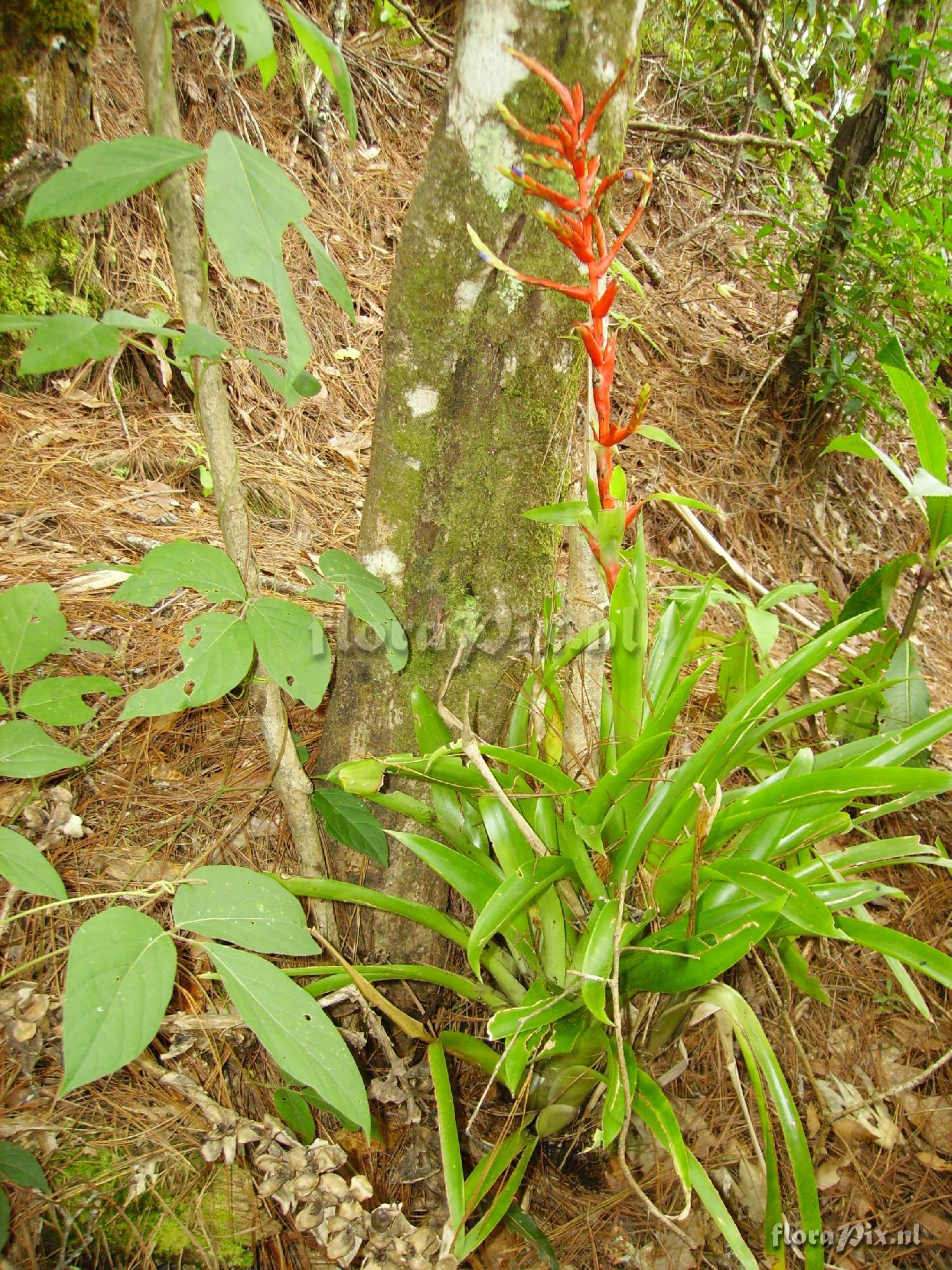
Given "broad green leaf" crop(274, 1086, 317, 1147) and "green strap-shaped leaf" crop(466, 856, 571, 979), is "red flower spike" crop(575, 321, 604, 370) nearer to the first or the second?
"green strap-shaped leaf" crop(466, 856, 571, 979)

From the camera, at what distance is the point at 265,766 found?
1.55 meters

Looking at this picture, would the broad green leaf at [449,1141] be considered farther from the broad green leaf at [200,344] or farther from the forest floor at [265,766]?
the broad green leaf at [200,344]

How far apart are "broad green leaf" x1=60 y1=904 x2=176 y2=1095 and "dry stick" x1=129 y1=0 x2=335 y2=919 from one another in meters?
0.50

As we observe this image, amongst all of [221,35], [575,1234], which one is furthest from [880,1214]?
[221,35]

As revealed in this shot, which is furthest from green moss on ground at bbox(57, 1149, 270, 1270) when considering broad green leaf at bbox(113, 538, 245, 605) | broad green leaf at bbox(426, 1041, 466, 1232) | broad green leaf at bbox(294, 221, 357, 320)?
broad green leaf at bbox(294, 221, 357, 320)

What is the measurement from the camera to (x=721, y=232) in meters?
4.01

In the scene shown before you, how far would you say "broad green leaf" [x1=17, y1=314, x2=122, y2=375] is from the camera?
3.03ft

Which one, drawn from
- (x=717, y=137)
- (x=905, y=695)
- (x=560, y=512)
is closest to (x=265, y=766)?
(x=560, y=512)

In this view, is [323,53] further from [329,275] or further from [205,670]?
[205,670]

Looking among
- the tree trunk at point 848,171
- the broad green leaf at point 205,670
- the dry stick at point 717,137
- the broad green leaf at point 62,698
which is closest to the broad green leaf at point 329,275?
the broad green leaf at point 205,670

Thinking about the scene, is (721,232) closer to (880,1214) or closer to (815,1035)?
(815,1035)

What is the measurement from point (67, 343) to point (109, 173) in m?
0.20

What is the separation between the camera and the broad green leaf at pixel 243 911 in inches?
35.4

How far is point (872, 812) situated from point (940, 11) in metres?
3.02
